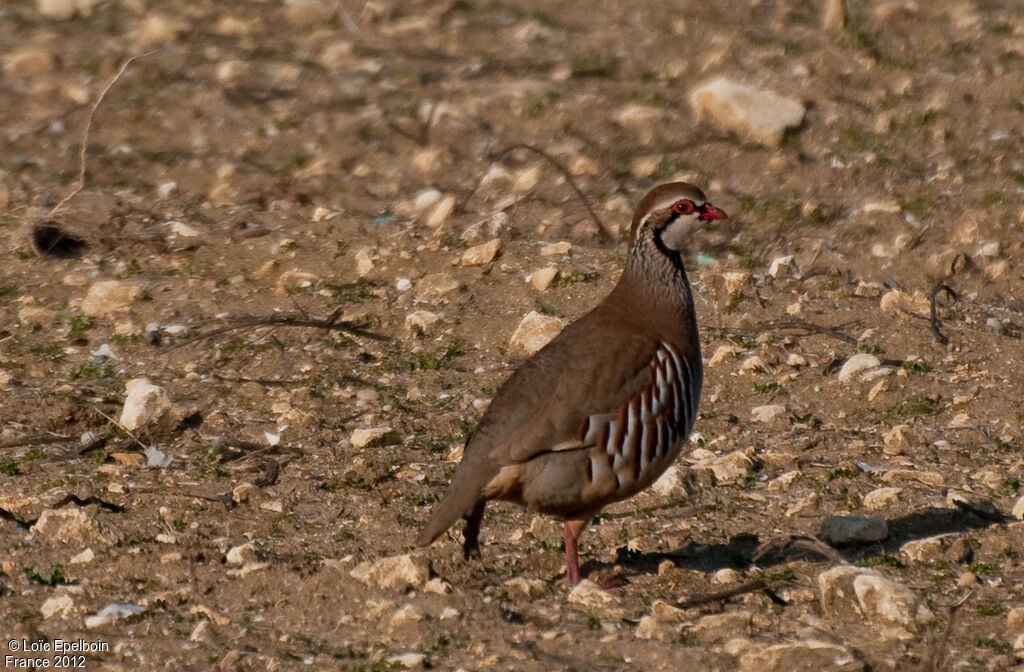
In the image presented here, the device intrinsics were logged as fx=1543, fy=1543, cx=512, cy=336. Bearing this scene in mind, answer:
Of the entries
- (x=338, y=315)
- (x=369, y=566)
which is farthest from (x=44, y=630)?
(x=338, y=315)

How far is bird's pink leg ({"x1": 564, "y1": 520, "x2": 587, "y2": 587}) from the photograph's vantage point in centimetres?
443

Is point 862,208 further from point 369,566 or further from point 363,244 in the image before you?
point 369,566

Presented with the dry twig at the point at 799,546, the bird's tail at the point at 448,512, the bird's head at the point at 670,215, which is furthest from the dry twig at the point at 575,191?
the bird's tail at the point at 448,512

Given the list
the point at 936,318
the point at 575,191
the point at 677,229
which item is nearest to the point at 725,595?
the point at 677,229

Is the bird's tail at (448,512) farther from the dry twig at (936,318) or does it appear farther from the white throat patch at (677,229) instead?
the dry twig at (936,318)

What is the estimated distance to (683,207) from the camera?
5047 millimetres

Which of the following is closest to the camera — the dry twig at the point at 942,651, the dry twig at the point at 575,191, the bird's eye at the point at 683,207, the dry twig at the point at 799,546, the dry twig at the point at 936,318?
the dry twig at the point at 942,651

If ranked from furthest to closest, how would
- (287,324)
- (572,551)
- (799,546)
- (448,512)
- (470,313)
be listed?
(470,313) < (287,324) < (799,546) < (572,551) < (448,512)

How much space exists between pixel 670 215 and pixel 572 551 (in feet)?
4.01

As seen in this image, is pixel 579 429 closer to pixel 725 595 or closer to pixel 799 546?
pixel 725 595

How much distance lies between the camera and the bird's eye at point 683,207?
16.5ft

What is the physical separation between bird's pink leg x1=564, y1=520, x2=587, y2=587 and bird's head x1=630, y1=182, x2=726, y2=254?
1.02 m

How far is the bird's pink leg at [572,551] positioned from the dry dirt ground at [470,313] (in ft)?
0.22

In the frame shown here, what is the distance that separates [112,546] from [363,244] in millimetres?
2540
